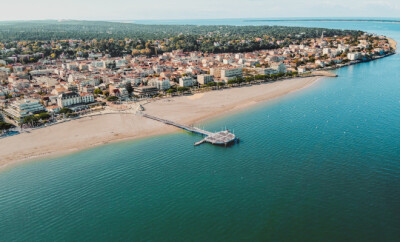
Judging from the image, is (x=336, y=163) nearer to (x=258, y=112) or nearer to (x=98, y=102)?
(x=258, y=112)

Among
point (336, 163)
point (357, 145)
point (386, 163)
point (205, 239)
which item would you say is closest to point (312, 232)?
point (205, 239)

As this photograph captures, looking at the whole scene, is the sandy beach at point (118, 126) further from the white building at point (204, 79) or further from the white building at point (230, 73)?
the white building at point (230, 73)

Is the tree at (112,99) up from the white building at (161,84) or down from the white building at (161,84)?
down

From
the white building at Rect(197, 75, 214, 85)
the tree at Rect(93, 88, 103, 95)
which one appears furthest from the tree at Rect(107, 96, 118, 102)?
the white building at Rect(197, 75, 214, 85)

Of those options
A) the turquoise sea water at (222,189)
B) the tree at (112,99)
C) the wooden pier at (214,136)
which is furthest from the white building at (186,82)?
the turquoise sea water at (222,189)

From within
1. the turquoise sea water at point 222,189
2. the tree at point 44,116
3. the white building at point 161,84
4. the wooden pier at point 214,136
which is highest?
the white building at point 161,84
